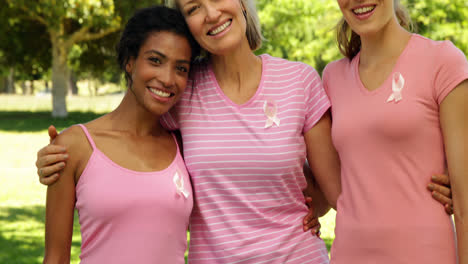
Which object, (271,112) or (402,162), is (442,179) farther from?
(271,112)

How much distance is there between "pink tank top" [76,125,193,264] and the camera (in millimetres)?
2730

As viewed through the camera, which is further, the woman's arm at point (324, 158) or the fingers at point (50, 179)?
the woman's arm at point (324, 158)

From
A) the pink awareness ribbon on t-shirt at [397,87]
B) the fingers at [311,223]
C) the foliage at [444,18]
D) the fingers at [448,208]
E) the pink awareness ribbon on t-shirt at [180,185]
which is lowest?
the foliage at [444,18]

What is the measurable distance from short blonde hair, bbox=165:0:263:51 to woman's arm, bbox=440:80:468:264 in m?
1.21

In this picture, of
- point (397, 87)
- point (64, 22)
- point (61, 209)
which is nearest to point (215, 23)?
point (397, 87)

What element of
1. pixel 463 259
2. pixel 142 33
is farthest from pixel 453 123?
pixel 142 33

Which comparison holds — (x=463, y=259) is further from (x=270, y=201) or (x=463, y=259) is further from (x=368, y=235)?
(x=270, y=201)

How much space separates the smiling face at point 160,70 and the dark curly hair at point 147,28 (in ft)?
0.10

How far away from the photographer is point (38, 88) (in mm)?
81562

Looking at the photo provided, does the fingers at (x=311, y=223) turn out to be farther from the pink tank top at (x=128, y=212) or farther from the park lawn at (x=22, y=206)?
the park lawn at (x=22, y=206)

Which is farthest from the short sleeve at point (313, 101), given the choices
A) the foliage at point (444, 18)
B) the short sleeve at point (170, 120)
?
the foliage at point (444, 18)

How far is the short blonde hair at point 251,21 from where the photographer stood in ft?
10.2

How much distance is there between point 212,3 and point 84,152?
1.01 m

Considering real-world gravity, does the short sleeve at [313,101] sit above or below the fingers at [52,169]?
above
